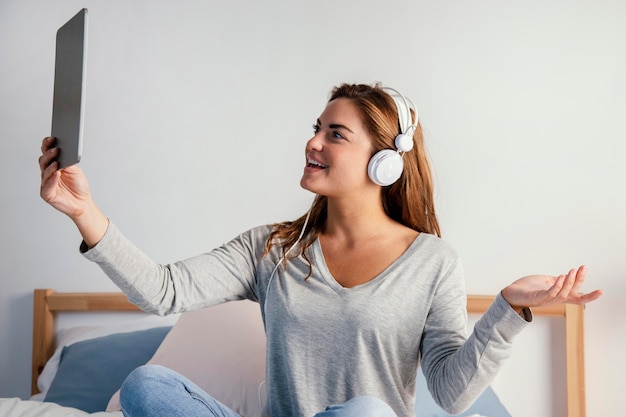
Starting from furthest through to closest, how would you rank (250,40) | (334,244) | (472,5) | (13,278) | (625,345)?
1. (13,278)
2. (250,40)
3. (472,5)
4. (625,345)
5. (334,244)

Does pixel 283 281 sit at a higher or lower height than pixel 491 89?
lower

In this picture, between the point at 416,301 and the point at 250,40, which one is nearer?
the point at 416,301

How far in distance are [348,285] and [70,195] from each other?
21.7 inches

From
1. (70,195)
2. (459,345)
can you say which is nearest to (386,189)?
(459,345)

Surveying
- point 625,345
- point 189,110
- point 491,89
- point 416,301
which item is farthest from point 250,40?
point 625,345

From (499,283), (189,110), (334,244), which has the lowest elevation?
(499,283)

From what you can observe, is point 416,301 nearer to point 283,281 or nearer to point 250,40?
point 283,281

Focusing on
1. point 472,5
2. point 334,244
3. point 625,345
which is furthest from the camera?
point 472,5

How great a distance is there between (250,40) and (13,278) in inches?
44.2

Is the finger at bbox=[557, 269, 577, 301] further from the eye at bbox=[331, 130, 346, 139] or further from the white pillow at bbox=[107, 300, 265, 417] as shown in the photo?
the white pillow at bbox=[107, 300, 265, 417]

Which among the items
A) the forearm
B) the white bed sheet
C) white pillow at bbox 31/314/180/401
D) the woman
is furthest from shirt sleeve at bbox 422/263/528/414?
white pillow at bbox 31/314/180/401

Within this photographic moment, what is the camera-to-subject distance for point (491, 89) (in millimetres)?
2275

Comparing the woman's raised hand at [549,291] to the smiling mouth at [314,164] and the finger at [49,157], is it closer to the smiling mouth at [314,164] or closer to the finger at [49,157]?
the smiling mouth at [314,164]

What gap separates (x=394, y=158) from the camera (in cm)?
157
